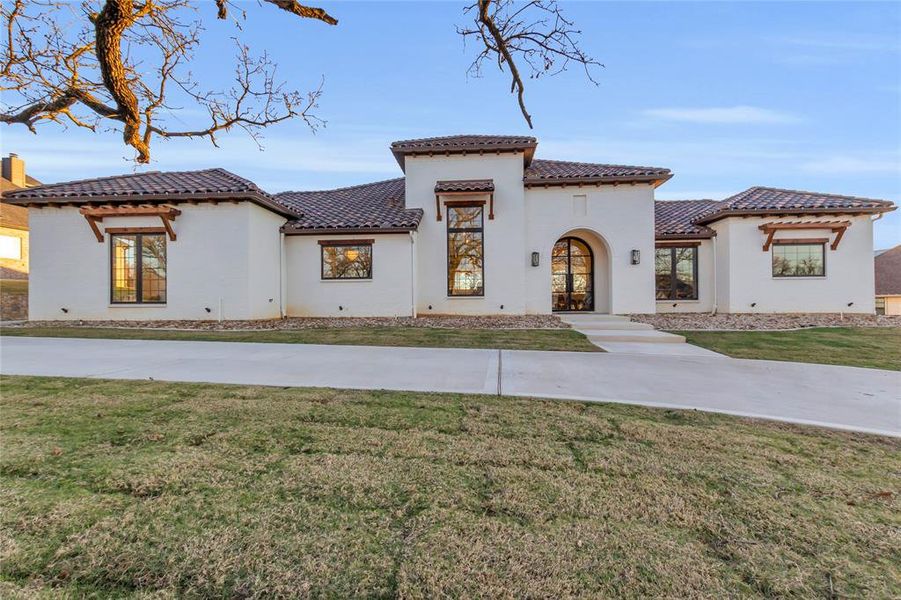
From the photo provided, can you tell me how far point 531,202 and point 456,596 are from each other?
1327 centimetres

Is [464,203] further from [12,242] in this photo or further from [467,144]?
[12,242]

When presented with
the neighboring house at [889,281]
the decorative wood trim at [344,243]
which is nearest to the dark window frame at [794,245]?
the decorative wood trim at [344,243]

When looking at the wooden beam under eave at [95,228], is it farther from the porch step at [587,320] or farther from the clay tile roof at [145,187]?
the porch step at [587,320]

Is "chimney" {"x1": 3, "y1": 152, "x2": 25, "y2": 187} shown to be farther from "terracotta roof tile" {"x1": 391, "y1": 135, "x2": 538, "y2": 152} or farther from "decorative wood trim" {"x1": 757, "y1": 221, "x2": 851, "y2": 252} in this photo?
"decorative wood trim" {"x1": 757, "y1": 221, "x2": 851, "y2": 252}

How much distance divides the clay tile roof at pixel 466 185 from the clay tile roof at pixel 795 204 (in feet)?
26.6

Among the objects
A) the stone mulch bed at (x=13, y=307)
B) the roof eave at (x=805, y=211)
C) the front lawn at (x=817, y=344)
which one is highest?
the roof eave at (x=805, y=211)

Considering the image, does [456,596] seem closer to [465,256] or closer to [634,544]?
[634,544]

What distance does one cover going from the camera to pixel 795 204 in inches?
517

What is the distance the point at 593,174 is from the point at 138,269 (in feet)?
49.3

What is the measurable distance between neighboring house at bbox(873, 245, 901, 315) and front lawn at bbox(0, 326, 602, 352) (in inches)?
1029

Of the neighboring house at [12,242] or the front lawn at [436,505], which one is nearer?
the front lawn at [436,505]

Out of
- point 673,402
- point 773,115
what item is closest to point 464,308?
point 673,402

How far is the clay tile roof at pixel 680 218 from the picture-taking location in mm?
14062

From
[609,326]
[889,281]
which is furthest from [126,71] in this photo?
[889,281]
